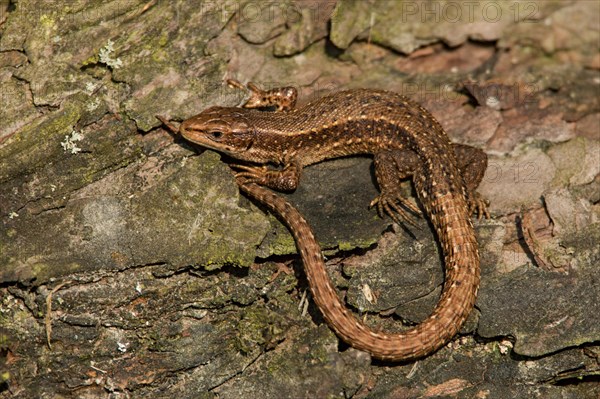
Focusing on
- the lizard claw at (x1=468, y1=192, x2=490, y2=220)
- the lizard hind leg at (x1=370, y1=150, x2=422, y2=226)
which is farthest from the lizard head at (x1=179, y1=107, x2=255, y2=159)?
the lizard claw at (x1=468, y1=192, x2=490, y2=220)

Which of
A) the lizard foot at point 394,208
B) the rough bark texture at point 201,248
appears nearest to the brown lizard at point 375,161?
the lizard foot at point 394,208

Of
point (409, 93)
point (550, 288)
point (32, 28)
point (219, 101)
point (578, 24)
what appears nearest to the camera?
point (550, 288)

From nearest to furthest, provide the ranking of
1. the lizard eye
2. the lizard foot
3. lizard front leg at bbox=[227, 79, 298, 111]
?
1. the lizard foot
2. the lizard eye
3. lizard front leg at bbox=[227, 79, 298, 111]

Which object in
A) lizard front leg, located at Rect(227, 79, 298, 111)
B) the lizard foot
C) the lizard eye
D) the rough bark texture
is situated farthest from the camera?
lizard front leg, located at Rect(227, 79, 298, 111)

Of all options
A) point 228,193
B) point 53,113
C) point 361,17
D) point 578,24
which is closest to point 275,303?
point 228,193

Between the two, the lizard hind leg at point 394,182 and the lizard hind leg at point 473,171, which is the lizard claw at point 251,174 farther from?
the lizard hind leg at point 473,171

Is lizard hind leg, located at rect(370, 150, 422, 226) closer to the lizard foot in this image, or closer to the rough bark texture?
the lizard foot

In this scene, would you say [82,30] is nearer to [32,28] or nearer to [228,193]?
[32,28]
